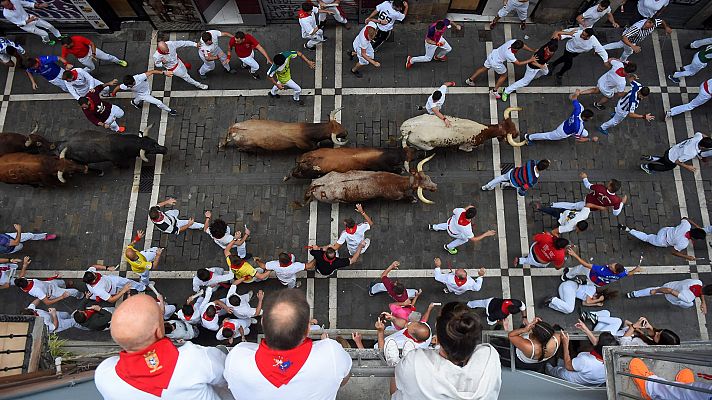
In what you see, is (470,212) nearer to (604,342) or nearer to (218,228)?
(604,342)

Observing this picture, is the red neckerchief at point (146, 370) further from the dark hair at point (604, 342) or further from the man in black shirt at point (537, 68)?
the man in black shirt at point (537, 68)

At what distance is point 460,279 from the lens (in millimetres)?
9172

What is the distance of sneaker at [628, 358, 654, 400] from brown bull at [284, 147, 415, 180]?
6607 millimetres

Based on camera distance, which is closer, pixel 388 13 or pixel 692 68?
pixel 388 13

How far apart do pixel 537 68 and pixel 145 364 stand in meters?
11.1

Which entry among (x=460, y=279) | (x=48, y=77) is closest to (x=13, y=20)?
(x=48, y=77)

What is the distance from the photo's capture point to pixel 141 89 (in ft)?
37.4

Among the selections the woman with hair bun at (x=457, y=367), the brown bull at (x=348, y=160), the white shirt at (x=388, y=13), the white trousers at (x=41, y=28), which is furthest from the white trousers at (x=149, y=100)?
the woman with hair bun at (x=457, y=367)

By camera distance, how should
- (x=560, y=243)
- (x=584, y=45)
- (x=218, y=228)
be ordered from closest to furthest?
(x=560, y=243) < (x=218, y=228) < (x=584, y=45)

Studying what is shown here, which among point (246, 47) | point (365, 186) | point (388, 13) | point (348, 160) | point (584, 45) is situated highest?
point (388, 13)

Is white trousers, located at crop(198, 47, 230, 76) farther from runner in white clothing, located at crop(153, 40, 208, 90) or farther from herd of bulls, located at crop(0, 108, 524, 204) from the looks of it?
herd of bulls, located at crop(0, 108, 524, 204)

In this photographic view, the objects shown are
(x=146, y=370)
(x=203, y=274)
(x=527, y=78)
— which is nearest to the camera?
(x=146, y=370)

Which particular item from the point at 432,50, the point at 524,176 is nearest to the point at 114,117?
the point at 432,50

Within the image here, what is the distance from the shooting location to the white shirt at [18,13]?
1152cm
